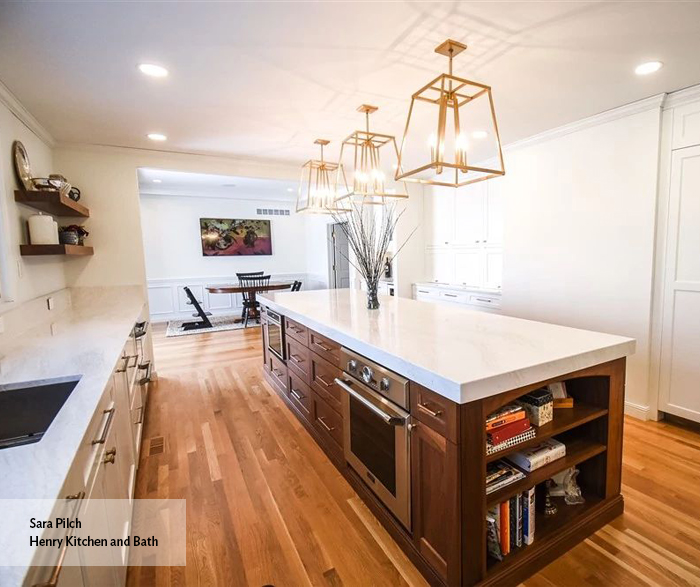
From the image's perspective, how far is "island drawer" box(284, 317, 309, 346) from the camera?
103 inches

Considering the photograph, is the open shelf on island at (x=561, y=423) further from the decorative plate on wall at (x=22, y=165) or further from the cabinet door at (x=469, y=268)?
the decorative plate on wall at (x=22, y=165)

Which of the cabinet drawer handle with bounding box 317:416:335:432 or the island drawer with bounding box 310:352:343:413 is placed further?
the cabinet drawer handle with bounding box 317:416:335:432

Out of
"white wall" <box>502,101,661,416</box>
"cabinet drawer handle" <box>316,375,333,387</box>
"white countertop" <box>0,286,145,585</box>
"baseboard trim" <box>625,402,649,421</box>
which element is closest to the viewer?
"white countertop" <box>0,286,145,585</box>

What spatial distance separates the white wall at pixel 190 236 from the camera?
284 inches

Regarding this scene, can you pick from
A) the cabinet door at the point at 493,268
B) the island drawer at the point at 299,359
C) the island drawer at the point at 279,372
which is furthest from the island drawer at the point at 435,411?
the cabinet door at the point at 493,268

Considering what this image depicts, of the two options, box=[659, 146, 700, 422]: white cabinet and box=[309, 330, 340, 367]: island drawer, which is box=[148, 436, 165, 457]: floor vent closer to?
box=[309, 330, 340, 367]: island drawer

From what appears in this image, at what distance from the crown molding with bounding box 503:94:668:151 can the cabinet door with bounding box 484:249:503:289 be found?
1.20 meters

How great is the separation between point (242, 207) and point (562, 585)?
7.87m

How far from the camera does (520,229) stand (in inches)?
145

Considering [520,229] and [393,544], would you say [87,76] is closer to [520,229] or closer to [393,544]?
[393,544]

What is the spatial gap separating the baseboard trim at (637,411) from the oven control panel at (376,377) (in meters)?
2.53

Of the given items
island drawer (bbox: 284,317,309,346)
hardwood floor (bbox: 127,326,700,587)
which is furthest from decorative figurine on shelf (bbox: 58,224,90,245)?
island drawer (bbox: 284,317,309,346)

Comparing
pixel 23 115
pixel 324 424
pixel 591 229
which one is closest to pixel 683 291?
pixel 591 229

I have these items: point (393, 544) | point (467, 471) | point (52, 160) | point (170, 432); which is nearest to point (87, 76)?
point (52, 160)
